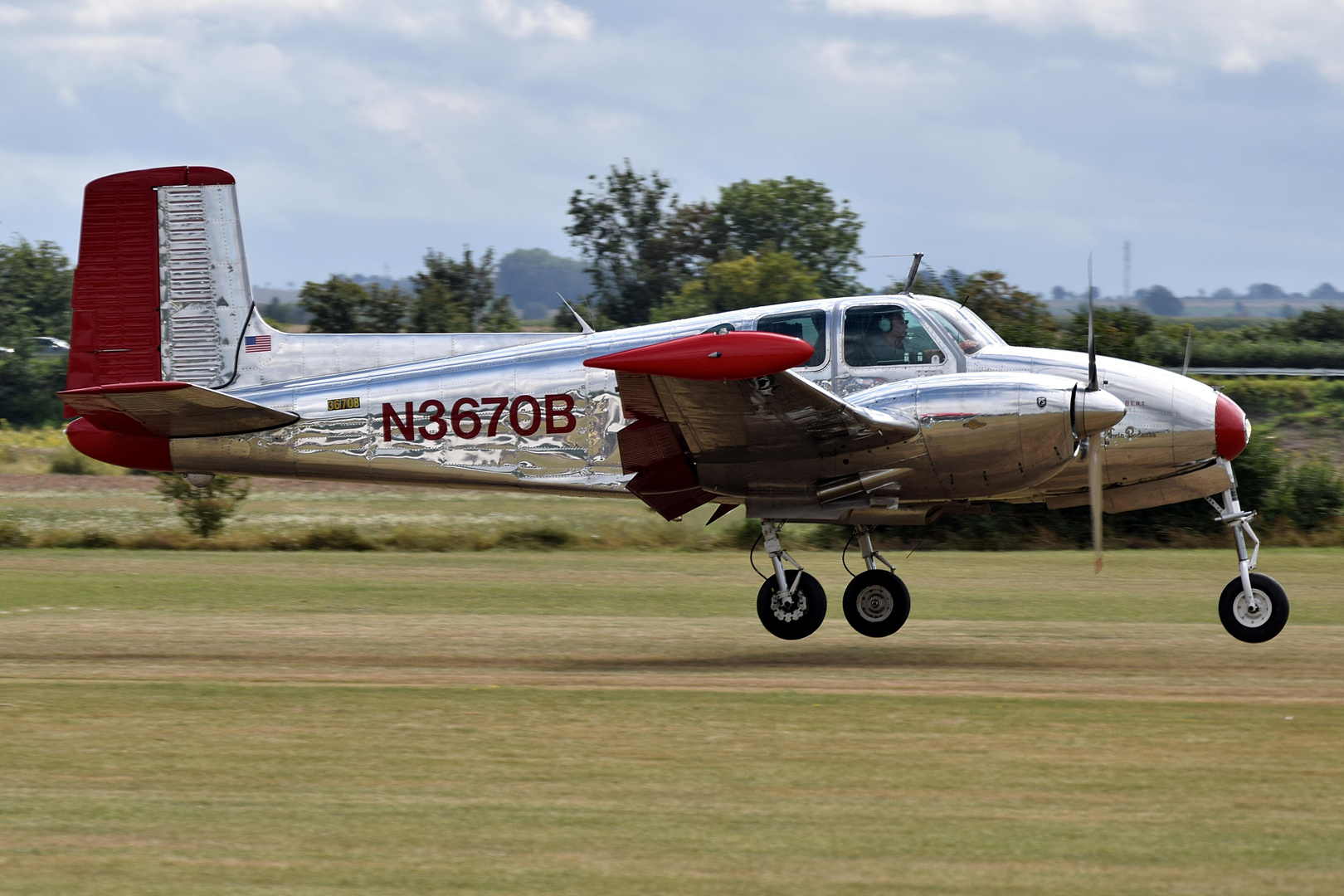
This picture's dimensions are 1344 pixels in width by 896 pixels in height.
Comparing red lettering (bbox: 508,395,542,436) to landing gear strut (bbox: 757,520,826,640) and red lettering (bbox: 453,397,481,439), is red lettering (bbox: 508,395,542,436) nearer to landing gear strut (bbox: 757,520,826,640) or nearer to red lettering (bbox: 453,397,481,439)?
red lettering (bbox: 453,397,481,439)

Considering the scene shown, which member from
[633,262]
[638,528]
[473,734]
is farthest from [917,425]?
[633,262]

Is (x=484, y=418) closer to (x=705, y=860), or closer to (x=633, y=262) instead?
(x=705, y=860)

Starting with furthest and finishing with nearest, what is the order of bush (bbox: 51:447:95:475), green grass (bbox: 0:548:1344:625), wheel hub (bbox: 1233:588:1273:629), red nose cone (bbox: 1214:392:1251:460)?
bush (bbox: 51:447:95:475), green grass (bbox: 0:548:1344:625), wheel hub (bbox: 1233:588:1273:629), red nose cone (bbox: 1214:392:1251:460)

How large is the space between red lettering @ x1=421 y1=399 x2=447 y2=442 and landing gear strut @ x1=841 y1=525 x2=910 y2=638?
12.4 ft

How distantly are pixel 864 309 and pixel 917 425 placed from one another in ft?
4.17

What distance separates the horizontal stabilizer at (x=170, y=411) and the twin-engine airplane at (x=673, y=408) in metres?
0.03

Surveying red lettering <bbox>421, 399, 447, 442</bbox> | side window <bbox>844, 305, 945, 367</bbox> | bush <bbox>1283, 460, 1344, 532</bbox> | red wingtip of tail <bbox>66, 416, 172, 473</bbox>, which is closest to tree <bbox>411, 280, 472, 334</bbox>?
bush <bbox>1283, 460, 1344, 532</bbox>

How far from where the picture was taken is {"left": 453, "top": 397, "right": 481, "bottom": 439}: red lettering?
40.5 ft

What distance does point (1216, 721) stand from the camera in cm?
870

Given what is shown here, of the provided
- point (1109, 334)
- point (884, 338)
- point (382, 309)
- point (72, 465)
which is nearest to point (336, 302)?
point (382, 309)

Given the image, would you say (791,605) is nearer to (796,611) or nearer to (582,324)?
(796,611)

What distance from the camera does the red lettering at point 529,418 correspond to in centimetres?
1227

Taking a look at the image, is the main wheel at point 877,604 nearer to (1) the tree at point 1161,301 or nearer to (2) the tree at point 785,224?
(2) the tree at point 785,224

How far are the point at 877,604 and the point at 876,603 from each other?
1 cm
